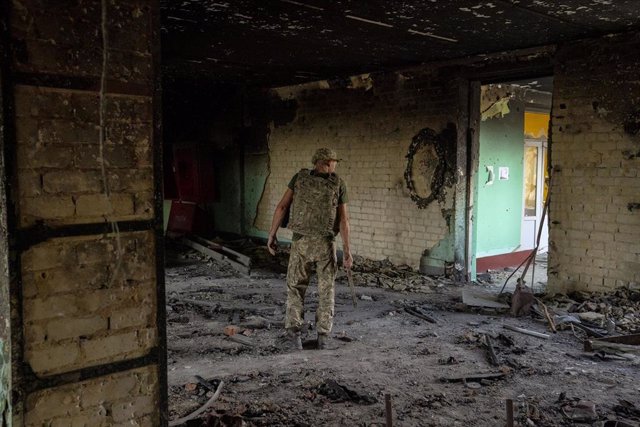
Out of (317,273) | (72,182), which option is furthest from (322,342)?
(72,182)

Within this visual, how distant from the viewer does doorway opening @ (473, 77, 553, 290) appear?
28.1ft

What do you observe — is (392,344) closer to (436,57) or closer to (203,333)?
(203,333)

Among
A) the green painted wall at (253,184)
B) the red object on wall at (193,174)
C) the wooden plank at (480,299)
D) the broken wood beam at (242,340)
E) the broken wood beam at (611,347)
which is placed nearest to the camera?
the broken wood beam at (611,347)

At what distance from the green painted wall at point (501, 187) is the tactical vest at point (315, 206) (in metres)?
4.26

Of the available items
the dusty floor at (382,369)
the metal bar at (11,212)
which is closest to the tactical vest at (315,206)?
the dusty floor at (382,369)

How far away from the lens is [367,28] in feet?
18.9

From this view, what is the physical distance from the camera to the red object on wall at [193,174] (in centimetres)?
1171

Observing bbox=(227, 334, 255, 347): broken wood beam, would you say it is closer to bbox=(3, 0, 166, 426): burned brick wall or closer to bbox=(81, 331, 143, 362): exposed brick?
bbox=(3, 0, 166, 426): burned brick wall

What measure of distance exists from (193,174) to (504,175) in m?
6.48

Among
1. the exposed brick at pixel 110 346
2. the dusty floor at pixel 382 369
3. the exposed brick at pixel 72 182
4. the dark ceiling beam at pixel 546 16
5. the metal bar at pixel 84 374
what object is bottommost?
the dusty floor at pixel 382 369

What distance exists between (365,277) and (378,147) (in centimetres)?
217

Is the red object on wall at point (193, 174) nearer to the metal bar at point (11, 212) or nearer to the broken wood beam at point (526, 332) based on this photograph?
the broken wood beam at point (526, 332)

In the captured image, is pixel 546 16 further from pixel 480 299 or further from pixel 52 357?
pixel 52 357

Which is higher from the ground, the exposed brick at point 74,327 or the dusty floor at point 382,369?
the exposed brick at point 74,327
